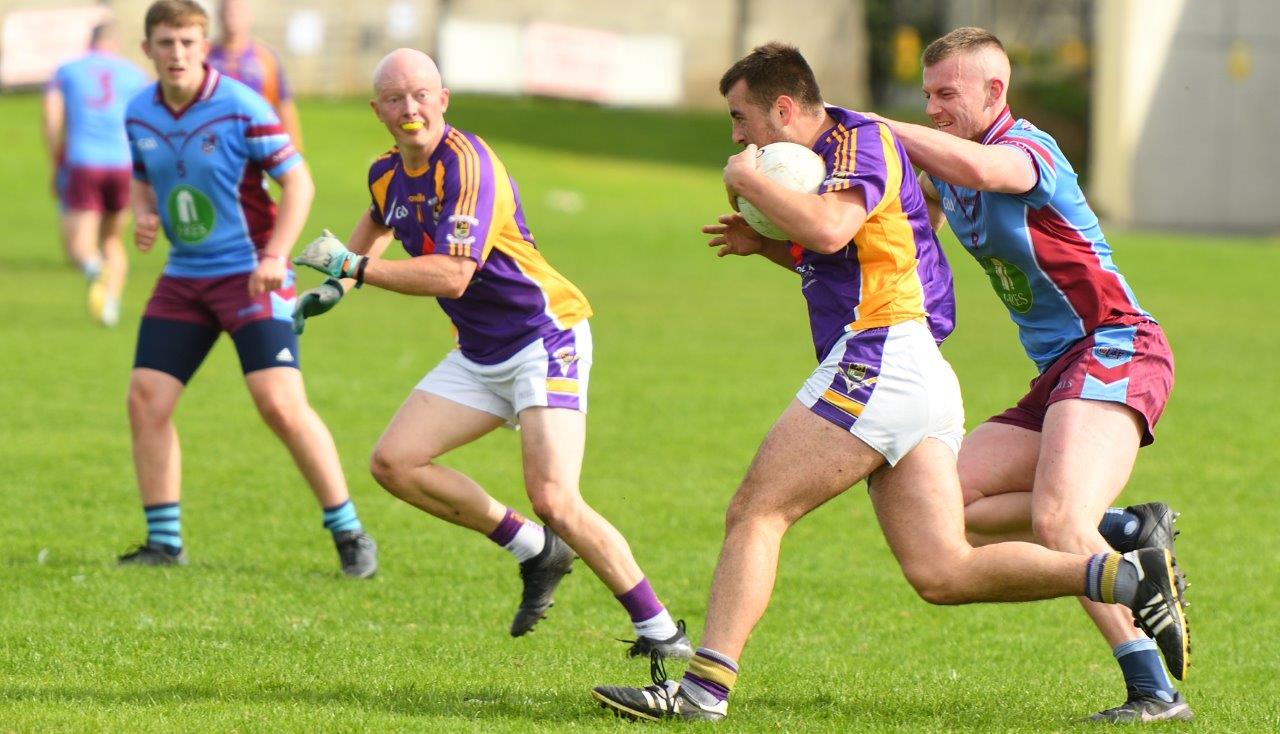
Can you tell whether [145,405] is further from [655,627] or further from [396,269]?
[655,627]

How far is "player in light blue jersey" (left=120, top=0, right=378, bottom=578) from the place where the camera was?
7.59 m

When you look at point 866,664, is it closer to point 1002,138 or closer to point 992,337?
point 1002,138

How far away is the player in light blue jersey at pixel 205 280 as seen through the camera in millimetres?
7594

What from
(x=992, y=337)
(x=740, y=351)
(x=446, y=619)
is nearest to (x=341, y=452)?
(x=446, y=619)

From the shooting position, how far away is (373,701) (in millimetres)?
5461

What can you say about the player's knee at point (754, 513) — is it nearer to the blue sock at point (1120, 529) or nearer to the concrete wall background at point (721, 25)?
the blue sock at point (1120, 529)

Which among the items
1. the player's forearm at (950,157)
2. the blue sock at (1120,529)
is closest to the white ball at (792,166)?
the player's forearm at (950,157)

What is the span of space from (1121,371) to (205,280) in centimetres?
412

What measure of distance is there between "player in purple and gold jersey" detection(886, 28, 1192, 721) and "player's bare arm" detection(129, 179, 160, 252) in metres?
3.81

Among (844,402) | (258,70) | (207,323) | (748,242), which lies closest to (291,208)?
(207,323)

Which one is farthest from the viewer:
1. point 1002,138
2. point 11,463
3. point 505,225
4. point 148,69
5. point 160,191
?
point 148,69

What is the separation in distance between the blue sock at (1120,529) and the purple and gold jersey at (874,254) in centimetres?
100

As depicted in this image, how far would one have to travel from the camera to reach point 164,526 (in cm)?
774

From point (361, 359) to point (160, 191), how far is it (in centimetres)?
669
